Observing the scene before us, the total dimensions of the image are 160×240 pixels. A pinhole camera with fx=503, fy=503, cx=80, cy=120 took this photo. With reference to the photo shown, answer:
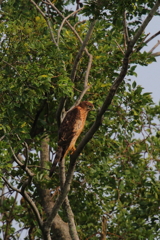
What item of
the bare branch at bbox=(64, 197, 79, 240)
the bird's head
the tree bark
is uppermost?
the bird's head

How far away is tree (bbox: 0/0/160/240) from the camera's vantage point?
794 centimetres

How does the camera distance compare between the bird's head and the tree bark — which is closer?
the bird's head

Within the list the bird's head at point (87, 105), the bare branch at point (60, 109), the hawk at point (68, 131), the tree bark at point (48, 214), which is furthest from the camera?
the tree bark at point (48, 214)

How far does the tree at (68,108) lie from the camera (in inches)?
313

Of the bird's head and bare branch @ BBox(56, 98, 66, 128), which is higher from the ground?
the bird's head

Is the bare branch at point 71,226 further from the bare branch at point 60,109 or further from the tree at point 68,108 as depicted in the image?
the bare branch at point 60,109

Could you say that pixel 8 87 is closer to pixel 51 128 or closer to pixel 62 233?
pixel 51 128

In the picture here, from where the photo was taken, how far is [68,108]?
9.68 meters

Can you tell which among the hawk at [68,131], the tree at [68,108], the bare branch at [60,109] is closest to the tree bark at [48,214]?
the tree at [68,108]

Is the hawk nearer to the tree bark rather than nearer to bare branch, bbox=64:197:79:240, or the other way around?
bare branch, bbox=64:197:79:240

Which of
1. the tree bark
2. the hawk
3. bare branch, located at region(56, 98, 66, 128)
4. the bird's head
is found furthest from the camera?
the tree bark

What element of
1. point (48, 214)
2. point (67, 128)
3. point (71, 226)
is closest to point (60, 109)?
point (67, 128)

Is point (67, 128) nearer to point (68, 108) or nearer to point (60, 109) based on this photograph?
point (60, 109)

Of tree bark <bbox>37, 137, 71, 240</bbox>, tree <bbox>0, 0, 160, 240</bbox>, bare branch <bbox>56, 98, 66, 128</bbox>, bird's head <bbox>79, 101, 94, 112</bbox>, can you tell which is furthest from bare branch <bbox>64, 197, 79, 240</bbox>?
tree bark <bbox>37, 137, 71, 240</bbox>
